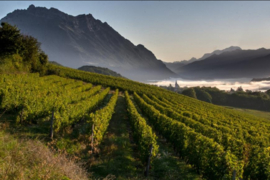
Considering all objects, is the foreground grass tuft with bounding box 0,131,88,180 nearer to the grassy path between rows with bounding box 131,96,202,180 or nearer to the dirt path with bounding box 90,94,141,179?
the dirt path with bounding box 90,94,141,179

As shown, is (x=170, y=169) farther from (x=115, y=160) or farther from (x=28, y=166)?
(x=28, y=166)

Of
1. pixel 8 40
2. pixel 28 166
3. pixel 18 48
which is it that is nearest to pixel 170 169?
pixel 28 166

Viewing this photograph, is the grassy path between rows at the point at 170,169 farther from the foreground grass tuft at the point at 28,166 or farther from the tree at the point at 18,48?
the tree at the point at 18,48

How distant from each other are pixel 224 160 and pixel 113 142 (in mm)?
7578

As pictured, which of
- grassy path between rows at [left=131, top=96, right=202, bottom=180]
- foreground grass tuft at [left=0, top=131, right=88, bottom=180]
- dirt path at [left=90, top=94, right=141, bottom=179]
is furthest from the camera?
grassy path between rows at [left=131, top=96, right=202, bottom=180]

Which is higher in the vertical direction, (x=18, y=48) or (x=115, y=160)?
(x=18, y=48)

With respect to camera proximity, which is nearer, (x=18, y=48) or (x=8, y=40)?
(x=8, y=40)

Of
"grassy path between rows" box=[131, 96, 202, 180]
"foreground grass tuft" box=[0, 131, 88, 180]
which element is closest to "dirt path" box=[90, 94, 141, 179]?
"grassy path between rows" box=[131, 96, 202, 180]

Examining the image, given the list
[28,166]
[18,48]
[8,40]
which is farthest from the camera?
[18,48]

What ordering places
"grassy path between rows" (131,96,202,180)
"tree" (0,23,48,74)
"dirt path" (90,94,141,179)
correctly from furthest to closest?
"tree" (0,23,48,74)
"grassy path between rows" (131,96,202,180)
"dirt path" (90,94,141,179)

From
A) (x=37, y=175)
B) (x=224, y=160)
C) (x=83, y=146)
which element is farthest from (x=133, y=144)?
(x=37, y=175)

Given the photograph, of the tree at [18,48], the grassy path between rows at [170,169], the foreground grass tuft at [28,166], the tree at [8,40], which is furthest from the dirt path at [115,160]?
the tree at [18,48]

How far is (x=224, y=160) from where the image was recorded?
7852 millimetres

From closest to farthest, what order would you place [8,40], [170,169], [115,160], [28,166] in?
[28,166] < [170,169] < [115,160] < [8,40]
